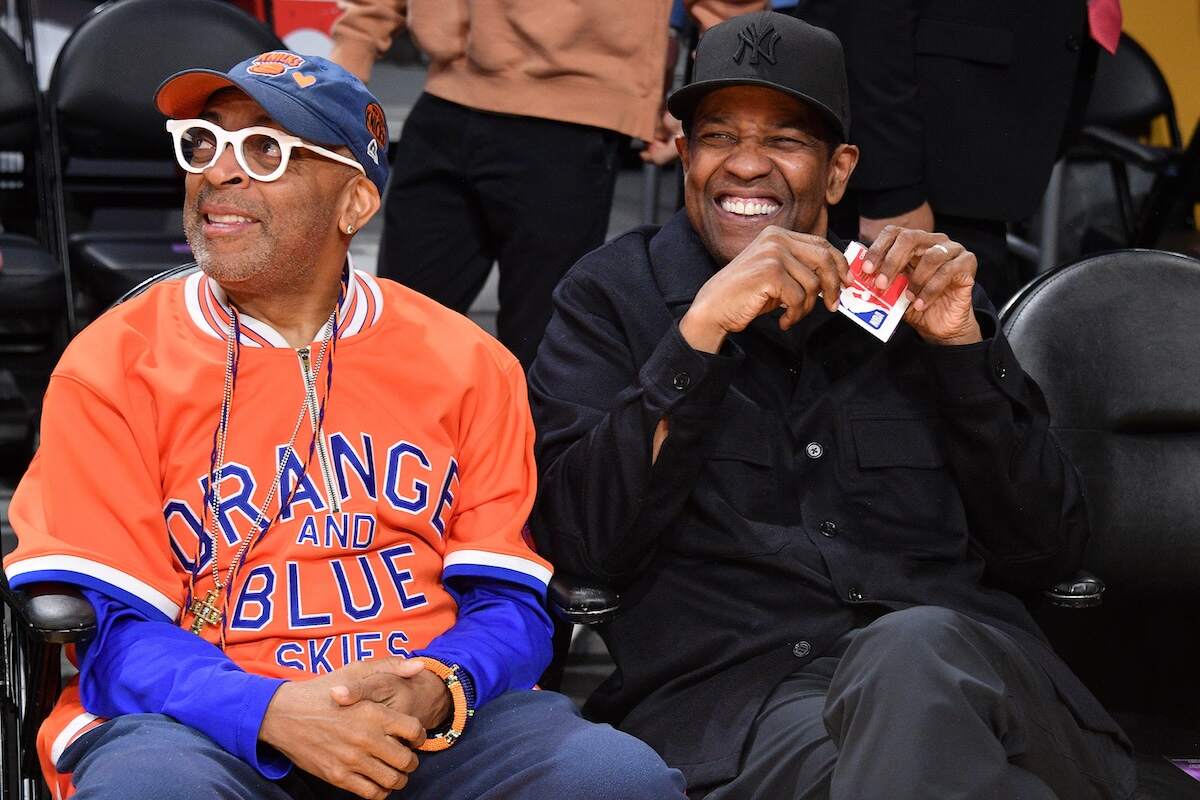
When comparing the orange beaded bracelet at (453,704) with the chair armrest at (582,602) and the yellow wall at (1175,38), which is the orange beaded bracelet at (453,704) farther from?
the yellow wall at (1175,38)

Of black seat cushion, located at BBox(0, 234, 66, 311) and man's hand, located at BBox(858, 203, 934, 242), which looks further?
black seat cushion, located at BBox(0, 234, 66, 311)

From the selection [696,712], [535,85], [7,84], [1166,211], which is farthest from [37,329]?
[1166,211]

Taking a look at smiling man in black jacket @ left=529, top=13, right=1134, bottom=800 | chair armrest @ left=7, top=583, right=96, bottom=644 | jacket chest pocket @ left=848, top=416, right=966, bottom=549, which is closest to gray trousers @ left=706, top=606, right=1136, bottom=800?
smiling man in black jacket @ left=529, top=13, right=1134, bottom=800

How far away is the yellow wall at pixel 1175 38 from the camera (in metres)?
6.79

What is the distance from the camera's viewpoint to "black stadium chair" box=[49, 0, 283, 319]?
470 centimetres

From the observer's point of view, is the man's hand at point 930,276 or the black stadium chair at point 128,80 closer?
the man's hand at point 930,276

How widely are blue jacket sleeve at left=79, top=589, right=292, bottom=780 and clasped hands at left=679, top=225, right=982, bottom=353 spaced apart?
814 millimetres

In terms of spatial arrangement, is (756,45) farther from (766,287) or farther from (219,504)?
(219,504)

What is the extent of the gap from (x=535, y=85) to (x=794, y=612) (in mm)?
1438

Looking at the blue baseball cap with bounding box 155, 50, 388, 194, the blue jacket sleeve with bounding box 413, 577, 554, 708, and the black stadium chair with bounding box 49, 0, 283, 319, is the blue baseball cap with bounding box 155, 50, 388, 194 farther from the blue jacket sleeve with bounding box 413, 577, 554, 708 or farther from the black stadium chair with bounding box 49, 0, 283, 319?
the black stadium chair with bounding box 49, 0, 283, 319

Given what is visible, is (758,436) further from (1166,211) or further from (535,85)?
(1166,211)

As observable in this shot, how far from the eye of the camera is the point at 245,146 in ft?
7.84

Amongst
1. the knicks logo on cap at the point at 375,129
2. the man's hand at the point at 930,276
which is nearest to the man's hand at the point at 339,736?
the knicks logo on cap at the point at 375,129

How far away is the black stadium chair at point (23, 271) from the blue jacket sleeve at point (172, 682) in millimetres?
2489
